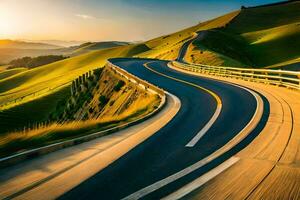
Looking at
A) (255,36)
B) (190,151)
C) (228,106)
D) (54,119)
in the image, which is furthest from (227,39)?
(190,151)

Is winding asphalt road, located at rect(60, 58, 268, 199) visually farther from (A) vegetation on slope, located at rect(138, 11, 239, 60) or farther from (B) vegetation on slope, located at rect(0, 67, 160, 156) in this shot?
(A) vegetation on slope, located at rect(138, 11, 239, 60)

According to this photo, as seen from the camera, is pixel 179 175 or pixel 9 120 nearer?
pixel 179 175

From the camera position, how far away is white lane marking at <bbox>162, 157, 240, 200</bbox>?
492 centimetres

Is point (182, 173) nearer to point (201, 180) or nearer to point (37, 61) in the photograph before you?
point (201, 180)

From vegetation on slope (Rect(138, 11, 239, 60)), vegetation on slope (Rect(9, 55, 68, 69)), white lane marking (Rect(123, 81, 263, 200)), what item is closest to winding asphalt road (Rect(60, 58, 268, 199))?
white lane marking (Rect(123, 81, 263, 200))

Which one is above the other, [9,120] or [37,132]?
[37,132]

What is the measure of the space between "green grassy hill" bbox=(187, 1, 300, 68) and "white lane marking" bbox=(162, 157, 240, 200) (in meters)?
49.7

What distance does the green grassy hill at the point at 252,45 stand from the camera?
75.9 metres

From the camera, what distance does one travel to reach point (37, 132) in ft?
49.8

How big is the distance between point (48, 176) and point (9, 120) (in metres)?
31.3

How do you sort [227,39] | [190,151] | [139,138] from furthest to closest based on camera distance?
1. [227,39]
2. [139,138]
3. [190,151]

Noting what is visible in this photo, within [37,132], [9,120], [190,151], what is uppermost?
[190,151]

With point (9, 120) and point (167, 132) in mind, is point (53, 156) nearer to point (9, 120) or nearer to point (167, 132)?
point (167, 132)

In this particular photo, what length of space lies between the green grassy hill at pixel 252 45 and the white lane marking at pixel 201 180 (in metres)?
49.7
